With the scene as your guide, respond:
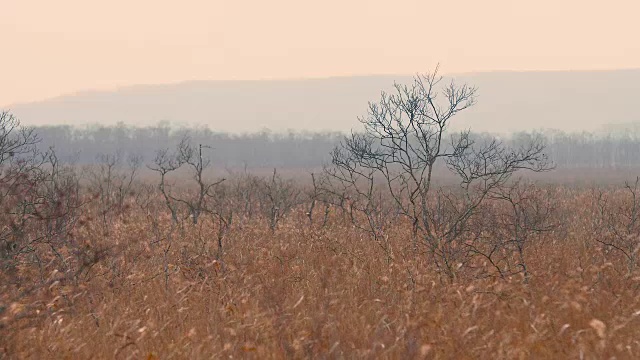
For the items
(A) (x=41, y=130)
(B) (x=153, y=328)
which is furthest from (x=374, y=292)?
(A) (x=41, y=130)

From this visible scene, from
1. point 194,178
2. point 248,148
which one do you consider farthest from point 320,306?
point 248,148

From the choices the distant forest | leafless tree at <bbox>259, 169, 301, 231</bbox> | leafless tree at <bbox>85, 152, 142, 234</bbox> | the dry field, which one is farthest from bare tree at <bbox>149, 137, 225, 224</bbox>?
the distant forest

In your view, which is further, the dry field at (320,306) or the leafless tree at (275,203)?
the leafless tree at (275,203)

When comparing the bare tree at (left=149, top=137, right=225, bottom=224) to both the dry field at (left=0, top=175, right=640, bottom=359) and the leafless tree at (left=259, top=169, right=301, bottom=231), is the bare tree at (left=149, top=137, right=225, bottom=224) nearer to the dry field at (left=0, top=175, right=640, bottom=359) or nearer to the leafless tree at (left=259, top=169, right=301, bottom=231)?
the leafless tree at (left=259, top=169, right=301, bottom=231)

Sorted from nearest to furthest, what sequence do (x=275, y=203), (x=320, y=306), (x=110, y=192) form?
(x=320, y=306) → (x=275, y=203) → (x=110, y=192)

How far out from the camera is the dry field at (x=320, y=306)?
15.2 feet

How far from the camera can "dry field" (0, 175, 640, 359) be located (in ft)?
15.2

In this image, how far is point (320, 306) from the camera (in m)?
5.73

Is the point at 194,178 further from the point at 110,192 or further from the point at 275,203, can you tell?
the point at 110,192

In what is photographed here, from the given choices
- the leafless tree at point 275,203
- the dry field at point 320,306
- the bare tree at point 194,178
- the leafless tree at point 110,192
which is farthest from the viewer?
the leafless tree at point 275,203

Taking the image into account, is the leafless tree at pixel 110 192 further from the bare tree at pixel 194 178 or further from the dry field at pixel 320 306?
the dry field at pixel 320 306

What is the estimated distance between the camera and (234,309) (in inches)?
228

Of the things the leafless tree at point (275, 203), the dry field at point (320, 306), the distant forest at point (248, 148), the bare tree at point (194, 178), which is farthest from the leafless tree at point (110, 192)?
the distant forest at point (248, 148)

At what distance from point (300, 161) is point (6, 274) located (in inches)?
4827
